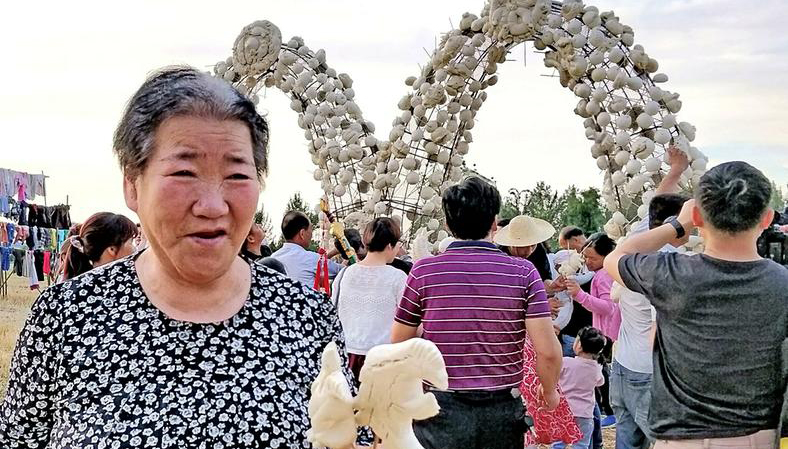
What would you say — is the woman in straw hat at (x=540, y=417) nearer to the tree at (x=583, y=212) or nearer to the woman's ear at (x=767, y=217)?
the woman's ear at (x=767, y=217)

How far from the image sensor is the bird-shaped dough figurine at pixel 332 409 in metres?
1.22

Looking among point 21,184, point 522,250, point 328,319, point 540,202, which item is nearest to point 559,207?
point 540,202

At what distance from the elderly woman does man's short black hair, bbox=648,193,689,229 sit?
235 cm

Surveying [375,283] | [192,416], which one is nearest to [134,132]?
[192,416]

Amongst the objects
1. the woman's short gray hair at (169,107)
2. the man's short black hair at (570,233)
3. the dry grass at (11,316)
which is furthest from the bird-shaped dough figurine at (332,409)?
the man's short black hair at (570,233)

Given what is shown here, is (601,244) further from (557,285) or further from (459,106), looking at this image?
(459,106)

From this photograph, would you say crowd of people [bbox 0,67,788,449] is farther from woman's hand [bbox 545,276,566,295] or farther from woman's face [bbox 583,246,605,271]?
woman's face [bbox 583,246,605,271]

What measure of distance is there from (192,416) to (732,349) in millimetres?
1727

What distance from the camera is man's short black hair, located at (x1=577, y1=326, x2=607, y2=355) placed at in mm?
5047

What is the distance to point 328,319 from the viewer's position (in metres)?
1.74

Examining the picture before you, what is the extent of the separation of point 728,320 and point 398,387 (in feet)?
5.42

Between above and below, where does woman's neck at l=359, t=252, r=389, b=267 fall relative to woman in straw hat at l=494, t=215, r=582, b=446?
above

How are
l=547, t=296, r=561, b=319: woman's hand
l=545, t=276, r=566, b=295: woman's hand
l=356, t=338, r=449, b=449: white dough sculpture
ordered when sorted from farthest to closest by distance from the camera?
l=547, t=296, r=561, b=319: woman's hand
l=545, t=276, r=566, b=295: woman's hand
l=356, t=338, r=449, b=449: white dough sculpture

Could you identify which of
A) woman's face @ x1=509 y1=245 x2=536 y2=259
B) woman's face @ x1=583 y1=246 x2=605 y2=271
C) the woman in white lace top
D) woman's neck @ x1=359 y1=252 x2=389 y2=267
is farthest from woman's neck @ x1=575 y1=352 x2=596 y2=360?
woman's neck @ x1=359 y1=252 x2=389 y2=267
